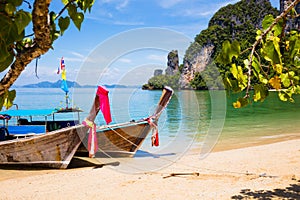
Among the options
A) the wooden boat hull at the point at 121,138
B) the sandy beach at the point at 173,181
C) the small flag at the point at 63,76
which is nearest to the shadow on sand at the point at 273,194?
the sandy beach at the point at 173,181

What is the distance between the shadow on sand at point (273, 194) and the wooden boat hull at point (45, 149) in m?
3.98

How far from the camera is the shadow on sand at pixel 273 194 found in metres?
4.58

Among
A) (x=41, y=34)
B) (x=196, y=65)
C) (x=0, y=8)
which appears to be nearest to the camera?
(x=0, y=8)

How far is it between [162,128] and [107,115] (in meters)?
14.1

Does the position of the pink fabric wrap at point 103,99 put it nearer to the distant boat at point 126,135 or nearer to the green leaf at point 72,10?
the distant boat at point 126,135

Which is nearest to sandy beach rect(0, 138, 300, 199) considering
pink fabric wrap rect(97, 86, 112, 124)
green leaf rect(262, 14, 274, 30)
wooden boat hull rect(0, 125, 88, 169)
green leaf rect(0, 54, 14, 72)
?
wooden boat hull rect(0, 125, 88, 169)

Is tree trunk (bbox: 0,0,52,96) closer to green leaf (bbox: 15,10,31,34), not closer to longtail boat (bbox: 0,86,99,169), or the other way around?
green leaf (bbox: 15,10,31,34)

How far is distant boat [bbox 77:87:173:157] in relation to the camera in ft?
26.7

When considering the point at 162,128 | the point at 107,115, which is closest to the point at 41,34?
the point at 107,115

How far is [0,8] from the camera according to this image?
3.67 feet

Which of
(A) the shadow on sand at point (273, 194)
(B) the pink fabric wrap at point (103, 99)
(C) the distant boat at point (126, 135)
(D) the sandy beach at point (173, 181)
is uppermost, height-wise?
(B) the pink fabric wrap at point (103, 99)

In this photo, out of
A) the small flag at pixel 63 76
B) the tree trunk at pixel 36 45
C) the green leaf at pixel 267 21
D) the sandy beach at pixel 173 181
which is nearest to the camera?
the tree trunk at pixel 36 45

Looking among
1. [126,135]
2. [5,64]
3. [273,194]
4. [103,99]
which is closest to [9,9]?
[5,64]

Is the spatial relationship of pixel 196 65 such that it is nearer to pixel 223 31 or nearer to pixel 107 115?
pixel 223 31
